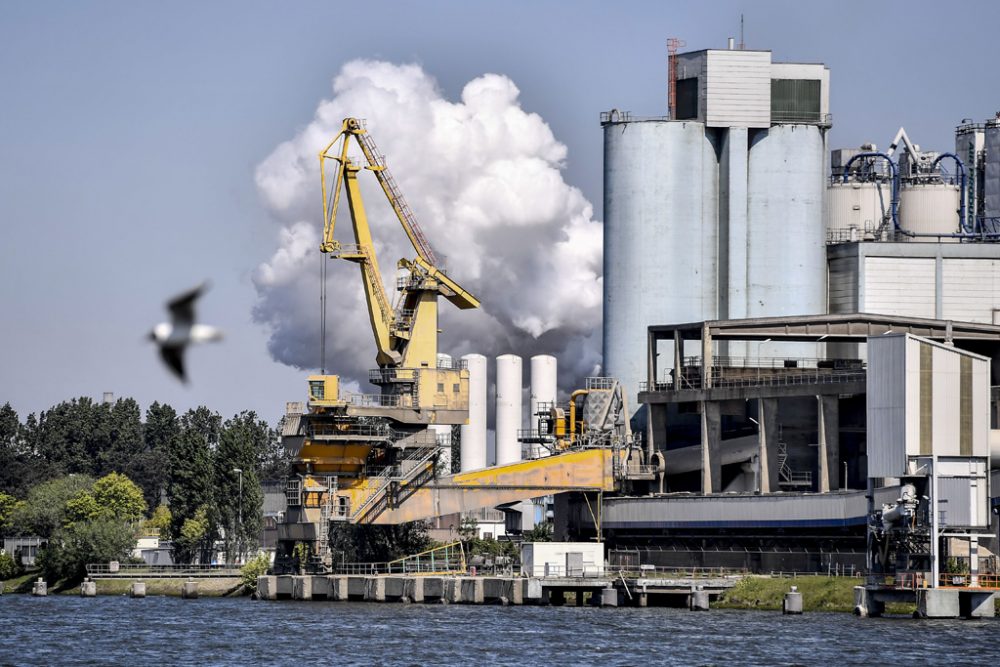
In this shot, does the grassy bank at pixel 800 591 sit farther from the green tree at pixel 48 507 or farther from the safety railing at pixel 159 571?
the green tree at pixel 48 507

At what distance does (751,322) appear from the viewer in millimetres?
124500

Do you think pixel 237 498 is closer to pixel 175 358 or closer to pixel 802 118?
pixel 802 118

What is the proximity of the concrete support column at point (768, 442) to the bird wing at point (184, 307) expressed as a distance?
9562cm

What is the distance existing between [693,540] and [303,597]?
24.1 metres

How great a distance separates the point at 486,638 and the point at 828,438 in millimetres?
43634

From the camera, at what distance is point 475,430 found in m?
169

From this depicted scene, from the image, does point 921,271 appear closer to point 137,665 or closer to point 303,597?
point 303,597

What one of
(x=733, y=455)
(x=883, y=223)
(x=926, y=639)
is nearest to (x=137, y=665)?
(x=926, y=639)

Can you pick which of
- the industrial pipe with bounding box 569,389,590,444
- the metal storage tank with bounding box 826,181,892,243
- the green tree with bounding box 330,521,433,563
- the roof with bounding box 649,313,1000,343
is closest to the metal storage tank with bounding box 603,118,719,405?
the industrial pipe with bounding box 569,389,590,444

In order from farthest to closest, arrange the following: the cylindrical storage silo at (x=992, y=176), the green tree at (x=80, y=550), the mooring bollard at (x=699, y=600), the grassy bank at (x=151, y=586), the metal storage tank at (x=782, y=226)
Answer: the cylindrical storage silo at (x=992, y=176)
the metal storage tank at (x=782, y=226)
the green tree at (x=80, y=550)
the grassy bank at (x=151, y=586)
the mooring bollard at (x=699, y=600)

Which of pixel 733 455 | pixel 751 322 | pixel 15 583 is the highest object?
pixel 751 322

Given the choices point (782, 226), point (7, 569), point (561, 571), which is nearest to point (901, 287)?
point (782, 226)

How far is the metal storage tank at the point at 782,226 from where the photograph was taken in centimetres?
14162

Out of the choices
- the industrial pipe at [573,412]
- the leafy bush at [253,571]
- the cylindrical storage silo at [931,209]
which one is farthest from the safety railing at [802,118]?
the leafy bush at [253,571]
